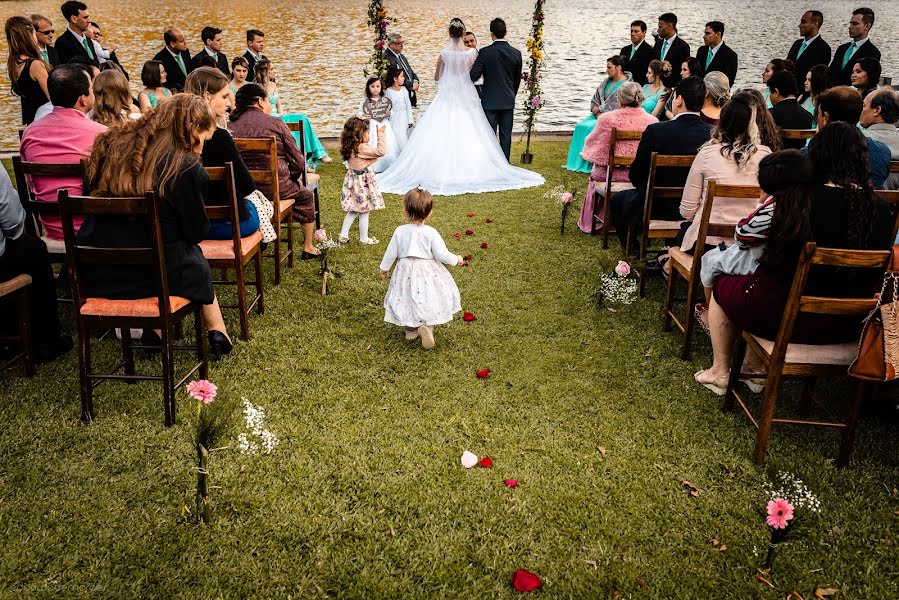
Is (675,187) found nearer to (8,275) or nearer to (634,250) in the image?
(634,250)

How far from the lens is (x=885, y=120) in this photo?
186 inches

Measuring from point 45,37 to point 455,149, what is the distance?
190 inches

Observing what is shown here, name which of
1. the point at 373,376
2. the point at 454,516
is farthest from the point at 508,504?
the point at 373,376

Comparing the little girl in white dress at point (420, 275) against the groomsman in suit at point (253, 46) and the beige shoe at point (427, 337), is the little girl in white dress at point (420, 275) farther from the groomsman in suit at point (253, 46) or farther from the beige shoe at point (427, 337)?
the groomsman in suit at point (253, 46)

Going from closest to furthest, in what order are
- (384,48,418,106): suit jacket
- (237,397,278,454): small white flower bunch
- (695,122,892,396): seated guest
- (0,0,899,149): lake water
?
(695,122,892,396): seated guest, (237,397,278,454): small white flower bunch, (384,48,418,106): suit jacket, (0,0,899,149): lake water

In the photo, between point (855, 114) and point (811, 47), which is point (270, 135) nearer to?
point (855, 114)

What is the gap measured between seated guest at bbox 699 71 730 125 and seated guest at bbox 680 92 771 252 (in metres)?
0.84

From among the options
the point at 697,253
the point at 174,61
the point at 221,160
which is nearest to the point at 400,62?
the point at 174,61

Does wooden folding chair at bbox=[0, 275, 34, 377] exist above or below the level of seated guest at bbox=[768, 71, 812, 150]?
below

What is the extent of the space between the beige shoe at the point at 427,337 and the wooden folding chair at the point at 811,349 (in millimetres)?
1807

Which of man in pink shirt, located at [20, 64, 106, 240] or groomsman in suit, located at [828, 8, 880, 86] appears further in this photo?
groomsman in suit, located at [828, 8, 880, 86]

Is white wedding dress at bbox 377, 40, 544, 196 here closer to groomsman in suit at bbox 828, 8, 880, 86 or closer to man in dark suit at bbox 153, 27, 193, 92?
man in dark suit at bbox 153, 27, 193, 92

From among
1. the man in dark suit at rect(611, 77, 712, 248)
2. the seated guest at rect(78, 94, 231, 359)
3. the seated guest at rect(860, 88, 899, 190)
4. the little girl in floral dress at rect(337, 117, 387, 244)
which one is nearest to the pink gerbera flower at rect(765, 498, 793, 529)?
the seated guest at rect(78, 94, 231, 359)

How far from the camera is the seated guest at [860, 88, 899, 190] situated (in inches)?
183
